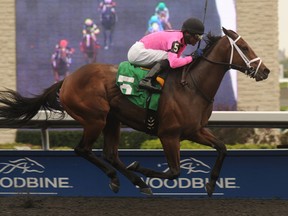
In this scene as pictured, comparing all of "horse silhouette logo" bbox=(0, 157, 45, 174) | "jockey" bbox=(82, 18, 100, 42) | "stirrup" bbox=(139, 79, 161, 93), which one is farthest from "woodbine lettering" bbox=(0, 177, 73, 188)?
"jockey" bbox=(82, 18, 100, 42)

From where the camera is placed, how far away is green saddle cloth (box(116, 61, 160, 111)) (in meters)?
6.51

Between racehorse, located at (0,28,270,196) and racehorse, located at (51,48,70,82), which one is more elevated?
racehorse, located at (0,28,270,196)

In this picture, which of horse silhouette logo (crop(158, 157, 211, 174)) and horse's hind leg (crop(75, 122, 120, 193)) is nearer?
horse's hind leg (crop(75, 122, 120, 193))

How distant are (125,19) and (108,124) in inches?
520

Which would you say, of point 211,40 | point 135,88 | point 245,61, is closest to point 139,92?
point 135,88

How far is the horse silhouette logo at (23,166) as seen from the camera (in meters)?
7.71

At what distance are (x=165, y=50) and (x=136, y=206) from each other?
1501 millimetres

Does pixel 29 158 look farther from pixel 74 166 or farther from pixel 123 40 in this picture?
pixel 123 40

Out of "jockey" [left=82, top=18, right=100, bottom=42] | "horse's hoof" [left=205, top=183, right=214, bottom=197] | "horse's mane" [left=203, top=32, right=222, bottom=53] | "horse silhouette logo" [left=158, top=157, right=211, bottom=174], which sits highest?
"horse's mane" [left=203, top=32, right=222, bottom=53]

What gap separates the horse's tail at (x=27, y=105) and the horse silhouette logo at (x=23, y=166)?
1.91 feet

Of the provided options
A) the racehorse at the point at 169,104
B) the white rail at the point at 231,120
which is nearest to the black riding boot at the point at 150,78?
the racehorse at the point at 169,104

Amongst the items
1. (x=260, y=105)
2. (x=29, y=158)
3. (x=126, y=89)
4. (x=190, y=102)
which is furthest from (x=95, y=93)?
(x=260, y=105)

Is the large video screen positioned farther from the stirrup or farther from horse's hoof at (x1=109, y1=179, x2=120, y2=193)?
the stirrup

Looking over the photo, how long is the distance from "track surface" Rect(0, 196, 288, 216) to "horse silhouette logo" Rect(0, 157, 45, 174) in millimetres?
339
